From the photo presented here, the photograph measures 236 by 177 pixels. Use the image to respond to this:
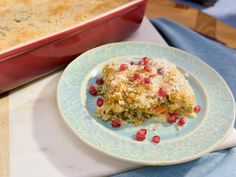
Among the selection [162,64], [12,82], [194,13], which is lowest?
[194,13]

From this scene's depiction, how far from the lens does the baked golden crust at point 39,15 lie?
97 centimetres

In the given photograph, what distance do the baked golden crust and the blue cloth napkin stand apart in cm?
22

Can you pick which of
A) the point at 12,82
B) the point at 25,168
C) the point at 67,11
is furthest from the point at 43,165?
the point at 67,11

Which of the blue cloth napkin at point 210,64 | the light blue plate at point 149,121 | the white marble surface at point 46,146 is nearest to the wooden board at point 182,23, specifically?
the white marble surface at point 46,146

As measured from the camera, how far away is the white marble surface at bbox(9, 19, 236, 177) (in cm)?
75

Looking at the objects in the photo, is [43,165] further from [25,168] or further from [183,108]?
[183,108]

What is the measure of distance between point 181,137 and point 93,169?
203 mm

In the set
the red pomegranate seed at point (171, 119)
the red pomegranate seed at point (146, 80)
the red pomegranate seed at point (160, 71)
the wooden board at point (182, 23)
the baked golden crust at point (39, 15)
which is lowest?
the wooden board at point (182, 23)

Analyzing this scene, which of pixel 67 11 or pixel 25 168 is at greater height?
pixel 67 11

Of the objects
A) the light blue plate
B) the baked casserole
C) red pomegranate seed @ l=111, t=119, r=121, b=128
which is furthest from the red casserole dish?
red pomegranate seed @ l=111, t=119, r=121, b=128

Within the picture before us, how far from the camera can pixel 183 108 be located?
0.84 metres

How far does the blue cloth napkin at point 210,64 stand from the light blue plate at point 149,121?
0.06 metres

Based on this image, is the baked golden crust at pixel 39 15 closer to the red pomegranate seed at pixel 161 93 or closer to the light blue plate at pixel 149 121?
the light blue plate at pixel 149 121

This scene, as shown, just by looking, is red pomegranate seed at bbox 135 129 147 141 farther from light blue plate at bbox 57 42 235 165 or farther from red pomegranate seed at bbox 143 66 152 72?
red pomegranate seed at bbox 143 66 152 72
